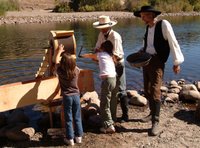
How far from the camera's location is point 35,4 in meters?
67.2

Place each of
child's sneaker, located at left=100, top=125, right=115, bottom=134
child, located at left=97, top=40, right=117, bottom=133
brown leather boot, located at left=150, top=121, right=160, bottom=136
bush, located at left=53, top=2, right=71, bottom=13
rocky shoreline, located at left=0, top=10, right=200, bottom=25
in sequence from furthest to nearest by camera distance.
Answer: bush, located at left=53, top=2, right=71, bottom=13 < rocky shoreline, located at left=0, top=10, right=200, bottom=25 < child's sneaker, located at left=100, top=125, right=115, bottom=134 < brown leather boot, located at left=150, top=121, right=160, bottom=136 < child, located at left=97, top=40, right=117, bottom=133

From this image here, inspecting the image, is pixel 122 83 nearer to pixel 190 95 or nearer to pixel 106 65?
pixel 106 65

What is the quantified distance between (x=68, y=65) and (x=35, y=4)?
63907mm

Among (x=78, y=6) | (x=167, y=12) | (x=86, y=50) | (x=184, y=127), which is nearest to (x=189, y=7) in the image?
(x=167, y=12)

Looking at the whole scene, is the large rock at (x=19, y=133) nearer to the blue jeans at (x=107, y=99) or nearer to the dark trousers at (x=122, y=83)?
the blue jeans at (x=107, y=99)

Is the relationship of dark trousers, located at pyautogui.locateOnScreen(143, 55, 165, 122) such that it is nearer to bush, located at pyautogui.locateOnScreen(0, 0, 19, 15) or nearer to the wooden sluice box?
the wooden sluice box

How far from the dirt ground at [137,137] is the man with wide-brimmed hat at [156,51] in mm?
266

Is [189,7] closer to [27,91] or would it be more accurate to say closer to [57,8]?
[57,8]

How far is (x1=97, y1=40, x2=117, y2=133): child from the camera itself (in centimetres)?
611

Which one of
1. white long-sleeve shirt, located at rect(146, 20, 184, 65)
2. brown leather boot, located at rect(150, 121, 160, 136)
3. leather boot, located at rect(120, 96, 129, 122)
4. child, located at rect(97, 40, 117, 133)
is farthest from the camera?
leather boot, located at rect(120, 96, 129, 122)

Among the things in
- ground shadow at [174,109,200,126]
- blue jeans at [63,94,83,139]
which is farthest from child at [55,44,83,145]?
ground shadow at [174,109,200,126]

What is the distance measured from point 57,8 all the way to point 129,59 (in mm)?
51659

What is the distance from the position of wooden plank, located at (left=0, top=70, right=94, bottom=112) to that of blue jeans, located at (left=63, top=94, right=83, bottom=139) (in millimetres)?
721

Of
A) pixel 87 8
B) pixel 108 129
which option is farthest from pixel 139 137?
pixel 87 8
